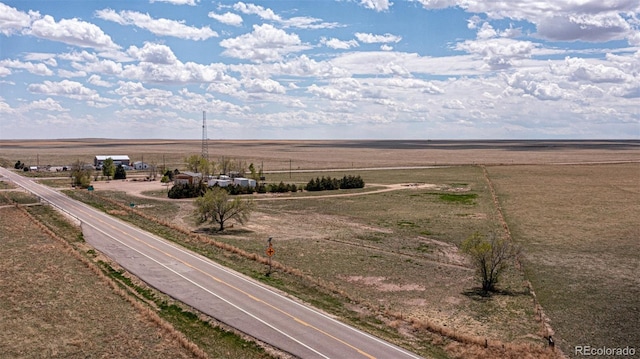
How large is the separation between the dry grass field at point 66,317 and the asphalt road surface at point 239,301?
13.1ft

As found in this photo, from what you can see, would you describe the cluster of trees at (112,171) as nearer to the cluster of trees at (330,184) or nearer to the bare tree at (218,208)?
the cluster of trees at (330,184)

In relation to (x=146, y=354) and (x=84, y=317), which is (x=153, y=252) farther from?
(x=146, y=354)

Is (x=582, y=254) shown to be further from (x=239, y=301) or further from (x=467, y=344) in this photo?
(x=239, y=301)

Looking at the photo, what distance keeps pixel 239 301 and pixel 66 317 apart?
33.6 feet

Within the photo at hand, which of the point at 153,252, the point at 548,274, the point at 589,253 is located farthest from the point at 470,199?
the point at 153,252

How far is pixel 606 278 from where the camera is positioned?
140 feet

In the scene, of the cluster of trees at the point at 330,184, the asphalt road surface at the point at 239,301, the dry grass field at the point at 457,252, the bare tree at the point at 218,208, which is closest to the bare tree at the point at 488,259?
the dry grass field at the point at 457,252

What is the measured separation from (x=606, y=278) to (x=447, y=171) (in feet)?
366

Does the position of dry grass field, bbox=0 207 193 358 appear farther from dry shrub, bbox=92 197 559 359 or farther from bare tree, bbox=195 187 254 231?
bare tree, bbox=195 187 254 231

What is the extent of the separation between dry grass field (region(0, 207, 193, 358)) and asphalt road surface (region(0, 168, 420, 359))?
4.00m

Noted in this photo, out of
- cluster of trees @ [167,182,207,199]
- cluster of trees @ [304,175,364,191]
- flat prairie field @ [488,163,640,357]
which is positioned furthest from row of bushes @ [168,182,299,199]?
flat prairie field @ [488,163,640,357]

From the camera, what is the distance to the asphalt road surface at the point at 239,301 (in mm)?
27750

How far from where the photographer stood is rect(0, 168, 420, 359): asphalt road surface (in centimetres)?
2775

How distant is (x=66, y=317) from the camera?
31.3m
